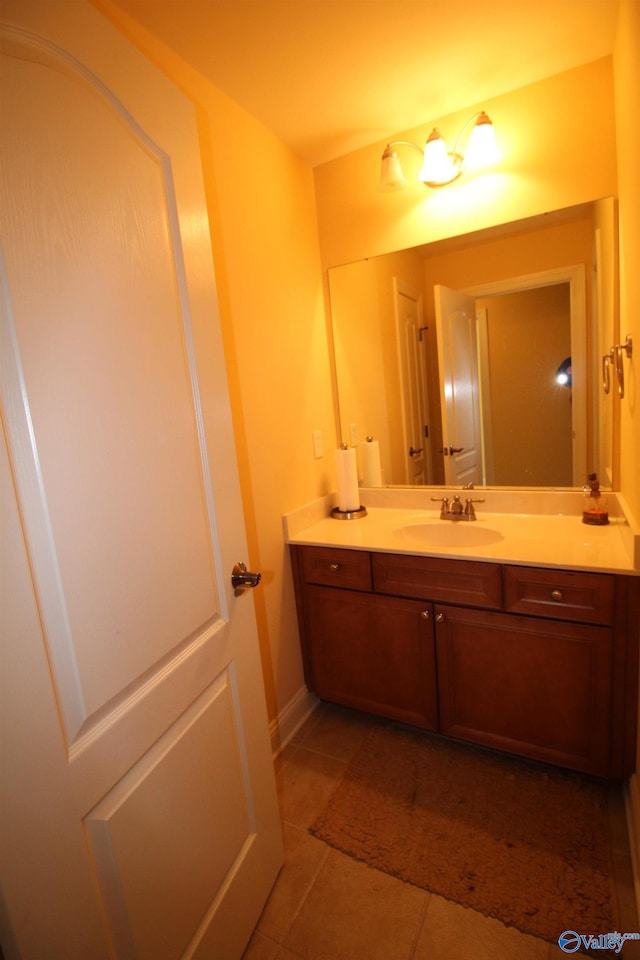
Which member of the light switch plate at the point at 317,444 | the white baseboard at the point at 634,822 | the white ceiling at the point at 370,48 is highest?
the white ceiling at the point at 370,48

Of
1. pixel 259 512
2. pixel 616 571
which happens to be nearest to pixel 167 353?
pixel 259 512

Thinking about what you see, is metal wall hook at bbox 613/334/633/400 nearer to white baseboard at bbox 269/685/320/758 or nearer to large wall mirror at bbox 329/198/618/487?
large wall mirror at bbox 329/198/618/487

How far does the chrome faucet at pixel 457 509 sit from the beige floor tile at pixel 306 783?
1032 mm

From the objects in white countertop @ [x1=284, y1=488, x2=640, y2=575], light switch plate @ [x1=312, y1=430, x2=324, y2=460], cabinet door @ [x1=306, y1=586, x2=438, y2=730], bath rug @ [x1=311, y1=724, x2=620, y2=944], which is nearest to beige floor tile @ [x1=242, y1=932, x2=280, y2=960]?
bath rug @ [x1=311, y1=724, x2=620, y2=944]

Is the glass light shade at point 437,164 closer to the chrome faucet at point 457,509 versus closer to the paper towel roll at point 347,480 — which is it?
the paper towel roll at point 347,480

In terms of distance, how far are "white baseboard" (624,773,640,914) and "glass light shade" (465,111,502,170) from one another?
205cm

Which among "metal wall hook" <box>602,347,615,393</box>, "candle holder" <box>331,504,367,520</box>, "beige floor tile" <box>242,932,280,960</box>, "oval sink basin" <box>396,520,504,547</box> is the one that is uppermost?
"metal wall hook" <box>602,347,615,393</box>

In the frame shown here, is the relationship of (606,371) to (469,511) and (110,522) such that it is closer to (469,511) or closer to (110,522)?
(469,511)

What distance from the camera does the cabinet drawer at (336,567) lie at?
166cm

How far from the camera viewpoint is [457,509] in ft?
5.97

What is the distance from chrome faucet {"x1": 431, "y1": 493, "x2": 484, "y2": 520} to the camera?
1.80 metres

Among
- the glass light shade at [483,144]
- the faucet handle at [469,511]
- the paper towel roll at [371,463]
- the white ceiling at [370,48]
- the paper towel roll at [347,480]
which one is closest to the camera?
the white ceiling at [370,48]

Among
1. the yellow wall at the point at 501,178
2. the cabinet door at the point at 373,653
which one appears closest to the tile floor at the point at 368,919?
the cabinet door at the point at 373,653

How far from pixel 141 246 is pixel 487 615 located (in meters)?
1.39
